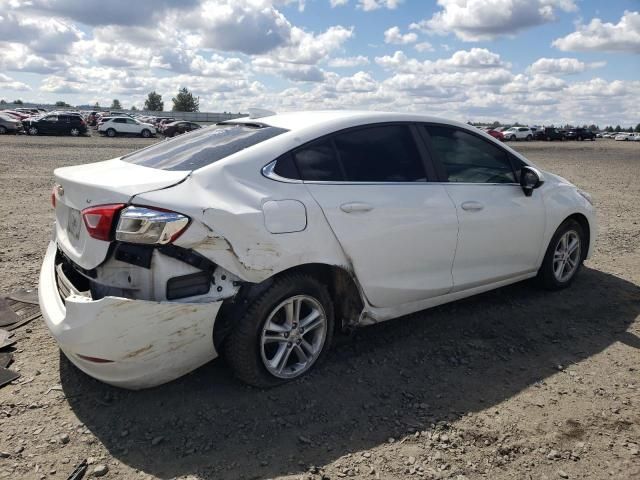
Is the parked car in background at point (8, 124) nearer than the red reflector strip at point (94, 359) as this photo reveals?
No

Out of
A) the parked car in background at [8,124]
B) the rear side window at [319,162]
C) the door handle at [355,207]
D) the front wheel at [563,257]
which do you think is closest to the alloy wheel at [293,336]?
the door handle at [355,207]

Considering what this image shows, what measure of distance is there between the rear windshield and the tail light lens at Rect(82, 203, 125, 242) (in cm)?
51

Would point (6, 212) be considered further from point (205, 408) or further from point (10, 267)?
point (205, 408)

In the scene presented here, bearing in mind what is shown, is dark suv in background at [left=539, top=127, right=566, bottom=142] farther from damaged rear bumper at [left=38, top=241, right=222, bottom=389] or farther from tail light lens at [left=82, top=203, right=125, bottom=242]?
tail light lens at [left=82, top=203, right=125, bottom=242]

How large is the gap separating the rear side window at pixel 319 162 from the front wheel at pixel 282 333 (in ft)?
2.08

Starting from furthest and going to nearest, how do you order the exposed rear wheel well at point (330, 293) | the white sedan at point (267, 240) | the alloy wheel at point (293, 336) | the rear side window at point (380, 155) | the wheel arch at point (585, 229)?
1. the wheel arch at point (585, 229)
2. the rear side window at point (380, 155)
3. the alloy wheel at point (293, 336)
4. the exposed rear wheel well at point (330, 293)
5. the white sedan at point (267, 240)

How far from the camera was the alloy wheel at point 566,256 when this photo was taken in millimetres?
5172

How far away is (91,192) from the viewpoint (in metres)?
3.04

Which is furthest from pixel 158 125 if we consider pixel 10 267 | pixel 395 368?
pixel 395 368

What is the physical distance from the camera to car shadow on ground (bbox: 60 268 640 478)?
9.27 feet

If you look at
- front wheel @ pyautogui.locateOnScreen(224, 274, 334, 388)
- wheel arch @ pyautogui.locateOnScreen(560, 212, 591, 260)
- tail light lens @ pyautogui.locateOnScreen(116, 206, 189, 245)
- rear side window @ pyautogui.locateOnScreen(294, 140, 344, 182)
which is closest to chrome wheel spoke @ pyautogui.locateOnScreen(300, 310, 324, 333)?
front wheel @ pyautogui.locateOnScreen(224, 274, 334, 388)

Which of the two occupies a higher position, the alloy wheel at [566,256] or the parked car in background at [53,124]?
the alloy wheel at [566,256]

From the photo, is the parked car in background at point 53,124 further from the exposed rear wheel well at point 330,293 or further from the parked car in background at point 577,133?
the parked car in background at point 577,133

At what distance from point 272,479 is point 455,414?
1185mm
